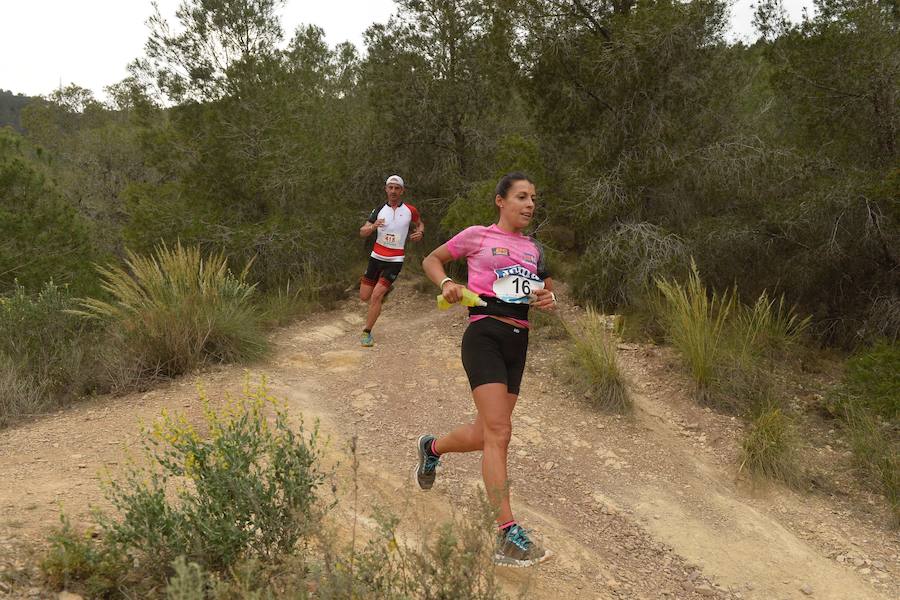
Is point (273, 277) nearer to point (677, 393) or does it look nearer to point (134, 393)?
point (134, 393)

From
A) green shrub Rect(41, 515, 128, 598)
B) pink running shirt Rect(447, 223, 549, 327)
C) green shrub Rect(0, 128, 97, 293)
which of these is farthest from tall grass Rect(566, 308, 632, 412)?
green shrub Rect(0, 128, 97, 293)

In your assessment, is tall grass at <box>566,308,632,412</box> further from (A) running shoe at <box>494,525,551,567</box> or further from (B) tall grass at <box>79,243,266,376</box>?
(B) tall grass at <box>79,243,266,376</box>

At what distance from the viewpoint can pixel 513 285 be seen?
118 inches

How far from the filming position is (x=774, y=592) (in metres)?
3.13

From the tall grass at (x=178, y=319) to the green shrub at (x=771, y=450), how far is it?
4308mm

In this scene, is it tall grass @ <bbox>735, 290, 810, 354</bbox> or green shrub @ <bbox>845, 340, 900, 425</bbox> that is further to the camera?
tall grass @ <bbox>735, 290, 810, 354</bbox>

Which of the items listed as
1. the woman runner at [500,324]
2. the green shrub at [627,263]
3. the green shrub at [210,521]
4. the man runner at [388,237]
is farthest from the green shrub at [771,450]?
the man runner at [388,237]

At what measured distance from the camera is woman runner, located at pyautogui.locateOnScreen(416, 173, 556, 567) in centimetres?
275

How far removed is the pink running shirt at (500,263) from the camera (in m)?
2.98

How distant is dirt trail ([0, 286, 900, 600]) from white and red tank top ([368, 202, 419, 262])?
4.36ft

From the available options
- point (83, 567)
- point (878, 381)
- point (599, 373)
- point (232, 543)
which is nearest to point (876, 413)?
point (878, 381)

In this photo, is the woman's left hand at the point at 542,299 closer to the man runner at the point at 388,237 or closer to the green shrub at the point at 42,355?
the man runner at the point at 388,237

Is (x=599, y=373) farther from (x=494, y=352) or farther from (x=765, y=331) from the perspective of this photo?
(x=494, y=352)

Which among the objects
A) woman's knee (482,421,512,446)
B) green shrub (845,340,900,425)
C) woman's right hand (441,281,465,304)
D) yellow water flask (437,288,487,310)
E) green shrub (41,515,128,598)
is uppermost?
woman's right hand (441,281,465,304)
